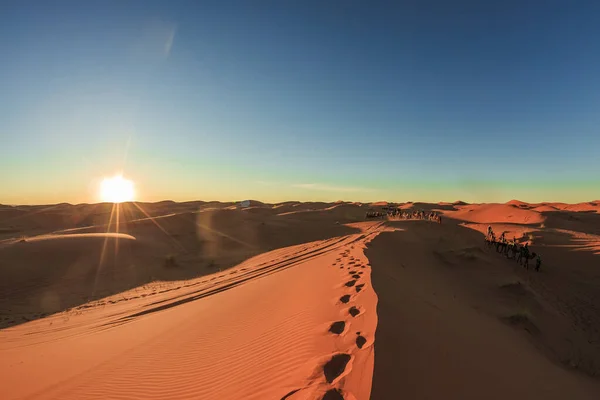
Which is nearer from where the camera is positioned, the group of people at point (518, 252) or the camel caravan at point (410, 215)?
the group of people at point (518, 252)

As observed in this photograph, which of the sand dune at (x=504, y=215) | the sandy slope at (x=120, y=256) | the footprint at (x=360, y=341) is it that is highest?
the sand dune at (x=504, y=215)

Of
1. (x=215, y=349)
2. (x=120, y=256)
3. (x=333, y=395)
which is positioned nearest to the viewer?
(x=333, y=395)

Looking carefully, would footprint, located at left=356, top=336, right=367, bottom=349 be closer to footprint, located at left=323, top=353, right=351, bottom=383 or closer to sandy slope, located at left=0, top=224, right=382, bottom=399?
sandy slope, located at left=0, top=224, right=382, bottom=399

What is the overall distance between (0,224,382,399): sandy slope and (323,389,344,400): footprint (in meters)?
0.04

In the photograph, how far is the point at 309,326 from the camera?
522 cm

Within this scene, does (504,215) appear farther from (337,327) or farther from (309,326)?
(309,326)

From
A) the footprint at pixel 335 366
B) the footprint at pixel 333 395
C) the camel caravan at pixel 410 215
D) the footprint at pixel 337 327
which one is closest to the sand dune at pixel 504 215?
the camel caravan at pixel 410 215

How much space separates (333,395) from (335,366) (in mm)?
617

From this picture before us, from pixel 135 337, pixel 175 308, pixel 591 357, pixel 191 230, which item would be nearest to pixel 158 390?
pixel 135 337

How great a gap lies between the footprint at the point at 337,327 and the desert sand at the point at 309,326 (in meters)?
0.06

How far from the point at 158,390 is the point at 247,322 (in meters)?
2.20

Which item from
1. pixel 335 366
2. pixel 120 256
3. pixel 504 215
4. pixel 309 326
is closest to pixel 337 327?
pixel 309 326

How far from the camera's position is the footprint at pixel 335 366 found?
357cm

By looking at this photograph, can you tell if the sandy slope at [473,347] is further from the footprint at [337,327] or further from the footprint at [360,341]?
the footprint at [337,327]
